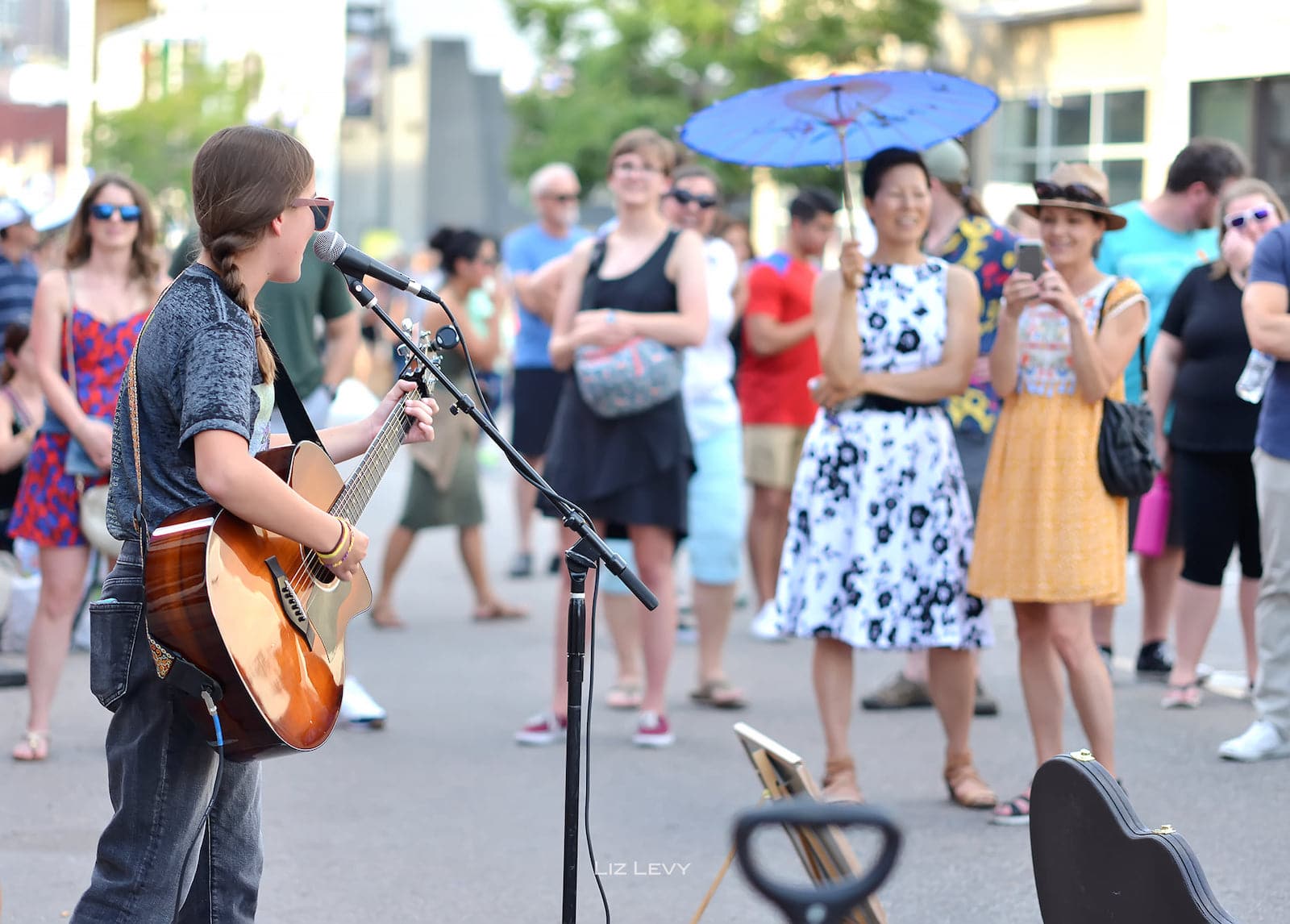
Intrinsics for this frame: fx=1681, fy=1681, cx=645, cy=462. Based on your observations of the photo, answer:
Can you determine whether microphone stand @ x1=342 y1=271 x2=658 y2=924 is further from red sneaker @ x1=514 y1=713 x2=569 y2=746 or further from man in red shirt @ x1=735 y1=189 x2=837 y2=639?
man in red shirt @ x1=735 y1=189 x2=837 y2=639

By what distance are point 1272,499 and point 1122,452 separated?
111 centimetres

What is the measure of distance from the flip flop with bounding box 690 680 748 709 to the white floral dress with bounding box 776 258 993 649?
1538mm

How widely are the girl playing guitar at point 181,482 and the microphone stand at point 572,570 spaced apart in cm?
35

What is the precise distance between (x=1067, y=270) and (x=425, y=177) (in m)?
36.3

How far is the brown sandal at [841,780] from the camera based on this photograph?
5277 millimetres

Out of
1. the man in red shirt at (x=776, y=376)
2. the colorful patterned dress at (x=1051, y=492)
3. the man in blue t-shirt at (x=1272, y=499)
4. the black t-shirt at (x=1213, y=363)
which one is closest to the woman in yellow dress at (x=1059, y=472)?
the colorful patterned dress at (x=1051, y=492)

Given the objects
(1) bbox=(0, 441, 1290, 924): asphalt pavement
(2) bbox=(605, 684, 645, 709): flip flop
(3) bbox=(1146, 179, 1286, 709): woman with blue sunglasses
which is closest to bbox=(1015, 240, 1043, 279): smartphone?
(1) bbox=(0, 441, 1290, 924): asphalt pavement

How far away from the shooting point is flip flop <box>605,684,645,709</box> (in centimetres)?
682

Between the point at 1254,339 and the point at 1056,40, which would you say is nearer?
the point at 1254,339

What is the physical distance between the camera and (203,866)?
11.2ft

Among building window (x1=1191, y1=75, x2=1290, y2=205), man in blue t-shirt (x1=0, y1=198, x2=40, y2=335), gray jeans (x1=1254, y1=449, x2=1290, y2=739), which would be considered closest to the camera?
gray jeans (x1=1254, y1=449, x2=1290, y2=739)

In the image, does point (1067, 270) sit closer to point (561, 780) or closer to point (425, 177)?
point (561, 780)

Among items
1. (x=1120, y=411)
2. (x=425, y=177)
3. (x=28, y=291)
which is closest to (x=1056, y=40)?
(x=28, y=291)

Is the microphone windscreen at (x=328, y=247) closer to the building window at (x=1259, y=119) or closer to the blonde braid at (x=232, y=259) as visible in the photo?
the blonde braid at (x=232, y=259)
